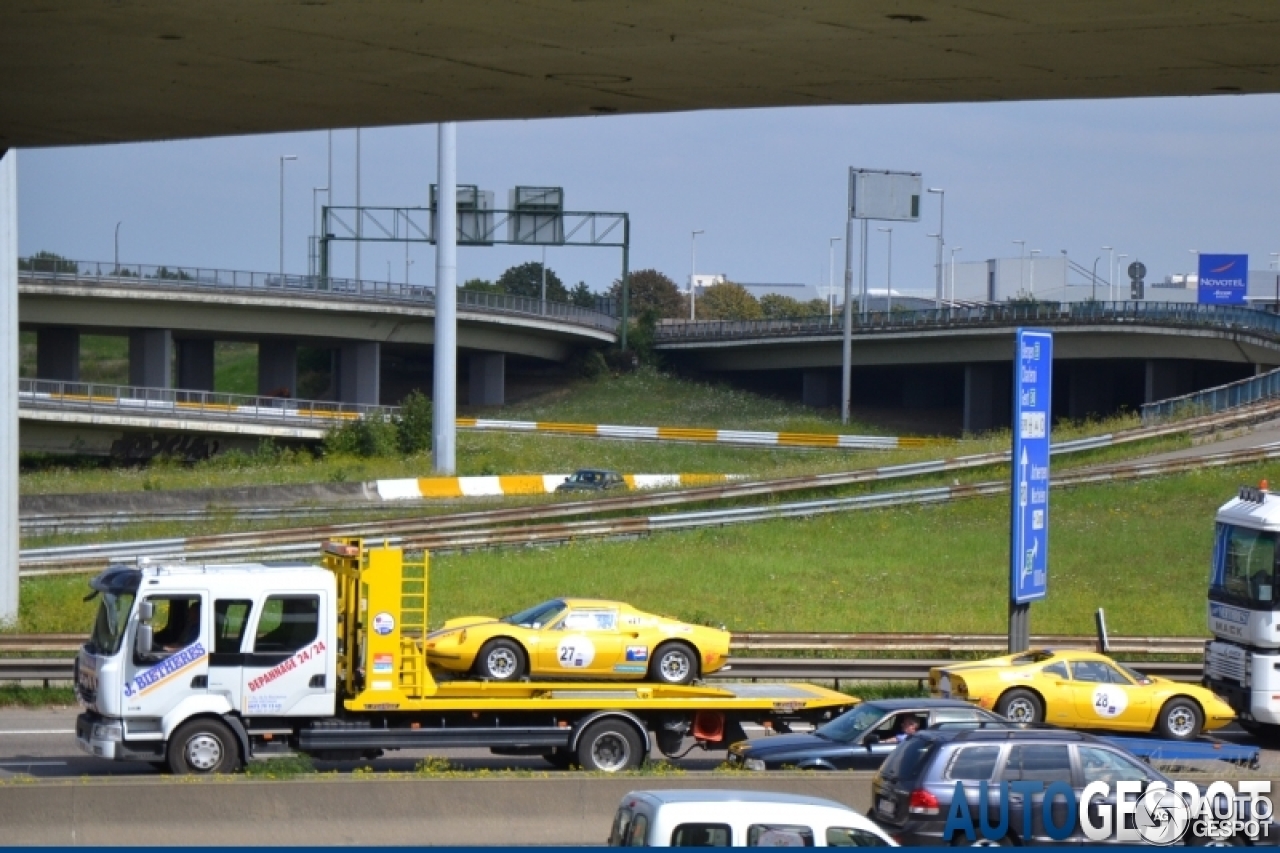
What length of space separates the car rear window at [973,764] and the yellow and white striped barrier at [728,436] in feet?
179

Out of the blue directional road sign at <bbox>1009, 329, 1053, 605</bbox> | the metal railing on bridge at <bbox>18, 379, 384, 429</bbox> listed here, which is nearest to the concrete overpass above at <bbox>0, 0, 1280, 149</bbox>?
the blue directional road sign at <bbox>1009, 329, 1053, 605</bbox>

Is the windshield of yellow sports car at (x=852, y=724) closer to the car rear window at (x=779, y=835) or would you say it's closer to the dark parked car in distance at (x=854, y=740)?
the dark parked car in distance at (x=854, y=740)

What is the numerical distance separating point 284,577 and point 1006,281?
127 m

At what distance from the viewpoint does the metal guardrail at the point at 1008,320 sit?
230 feet

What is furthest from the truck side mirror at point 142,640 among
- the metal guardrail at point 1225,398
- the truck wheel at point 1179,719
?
the metal guardrail at point 1225,398

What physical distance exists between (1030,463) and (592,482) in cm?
2836

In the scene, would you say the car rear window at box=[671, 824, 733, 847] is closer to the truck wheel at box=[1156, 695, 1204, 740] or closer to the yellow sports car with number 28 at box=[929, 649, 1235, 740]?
the yellow sports car with number 28 at box=[929, 649, 1235, 740]

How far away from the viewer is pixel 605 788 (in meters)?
13.5

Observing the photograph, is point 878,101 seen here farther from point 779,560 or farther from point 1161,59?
point 779,560

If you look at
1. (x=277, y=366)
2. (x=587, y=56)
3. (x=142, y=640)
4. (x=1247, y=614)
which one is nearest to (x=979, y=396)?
(x=277, y=366)

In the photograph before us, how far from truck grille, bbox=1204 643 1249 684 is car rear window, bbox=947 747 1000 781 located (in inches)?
357

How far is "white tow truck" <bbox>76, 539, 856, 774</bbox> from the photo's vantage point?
50.7 ft

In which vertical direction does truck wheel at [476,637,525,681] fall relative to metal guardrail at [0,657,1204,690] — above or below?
above

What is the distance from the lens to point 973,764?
39.5ft
